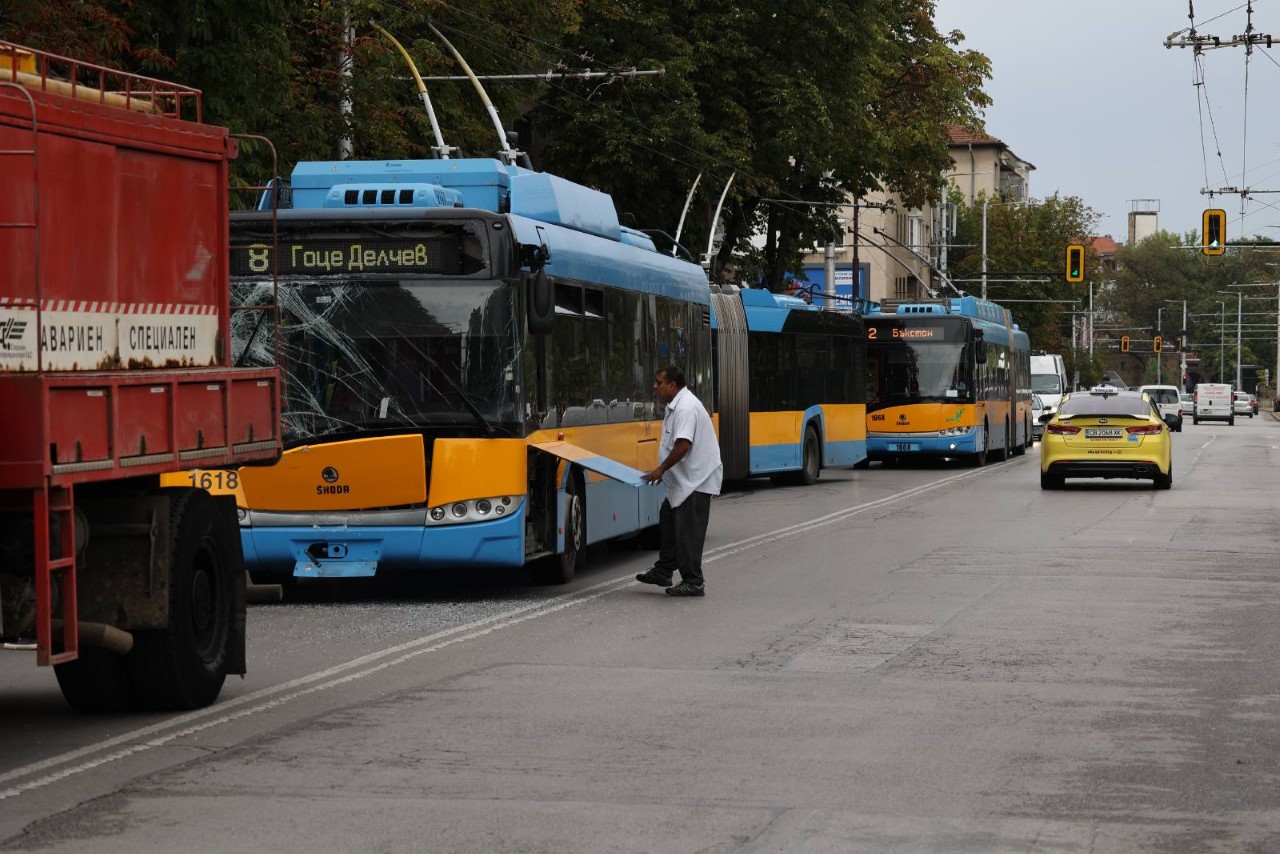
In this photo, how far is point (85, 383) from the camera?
8500 mm

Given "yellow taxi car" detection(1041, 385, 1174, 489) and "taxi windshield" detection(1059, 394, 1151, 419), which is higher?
"taxi windshield" detection(1059, 394, 1151, 419)

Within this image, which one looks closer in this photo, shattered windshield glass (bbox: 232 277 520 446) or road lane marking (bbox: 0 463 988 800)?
road lane marking (bbox: 0 463 988 800)

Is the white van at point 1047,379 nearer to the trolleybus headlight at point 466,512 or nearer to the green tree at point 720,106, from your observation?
the green tree at point 720,106

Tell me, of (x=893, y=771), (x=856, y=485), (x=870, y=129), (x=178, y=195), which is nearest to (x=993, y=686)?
(x=893, y=771)

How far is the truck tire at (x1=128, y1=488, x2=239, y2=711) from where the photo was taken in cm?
964

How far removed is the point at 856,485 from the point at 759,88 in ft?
43.4

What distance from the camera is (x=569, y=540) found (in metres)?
16.4

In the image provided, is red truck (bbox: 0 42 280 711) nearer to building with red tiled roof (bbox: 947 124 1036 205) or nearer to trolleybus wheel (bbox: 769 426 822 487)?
trolleybus wheel (bbox: 769 426 822 487)

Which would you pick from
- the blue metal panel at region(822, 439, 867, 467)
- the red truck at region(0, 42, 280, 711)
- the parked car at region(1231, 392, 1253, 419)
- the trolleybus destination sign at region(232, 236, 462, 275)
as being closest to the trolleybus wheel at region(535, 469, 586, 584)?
the trolleybus destination sign at region(232, 236, 462, 275)

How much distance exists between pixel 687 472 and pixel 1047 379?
2267 inches

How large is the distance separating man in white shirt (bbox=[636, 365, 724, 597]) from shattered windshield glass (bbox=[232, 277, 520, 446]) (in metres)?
1.26

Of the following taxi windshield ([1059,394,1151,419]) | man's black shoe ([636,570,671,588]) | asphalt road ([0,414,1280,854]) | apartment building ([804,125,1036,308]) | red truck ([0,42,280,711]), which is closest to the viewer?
asphalt road ([0,414,1280,854])

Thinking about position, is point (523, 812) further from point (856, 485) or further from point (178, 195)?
point (856, 485)

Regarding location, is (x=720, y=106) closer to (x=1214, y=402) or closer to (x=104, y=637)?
(x=104, y=637)
